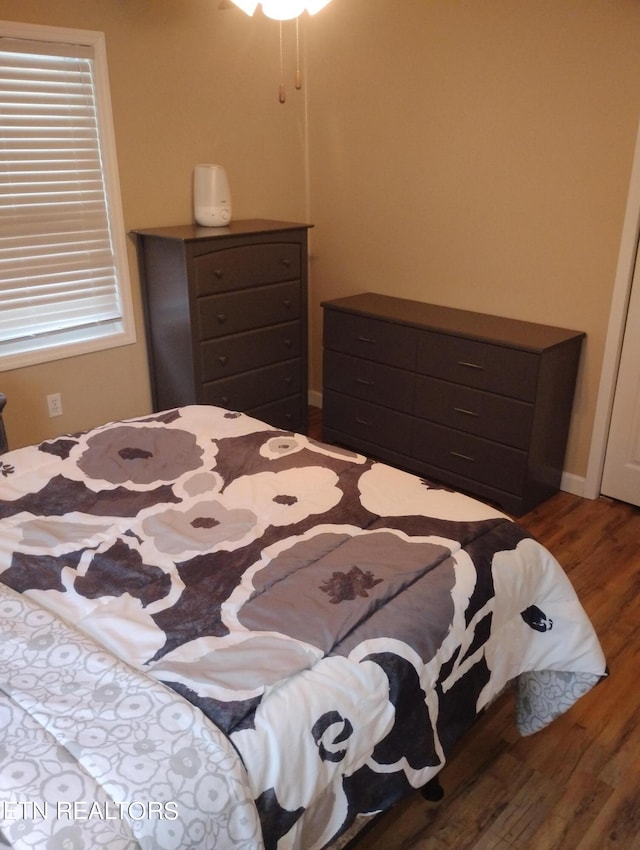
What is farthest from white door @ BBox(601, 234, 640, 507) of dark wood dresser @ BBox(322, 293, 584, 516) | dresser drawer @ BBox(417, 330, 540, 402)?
dresser drawer @ BBox(417, 330, 540, 402)

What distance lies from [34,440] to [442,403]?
76.2 inches

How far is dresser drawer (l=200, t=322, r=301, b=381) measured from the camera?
11.2 feet

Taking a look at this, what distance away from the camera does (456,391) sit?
127 inches

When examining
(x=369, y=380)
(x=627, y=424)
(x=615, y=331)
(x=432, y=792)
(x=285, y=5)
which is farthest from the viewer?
(x=369, y=380)

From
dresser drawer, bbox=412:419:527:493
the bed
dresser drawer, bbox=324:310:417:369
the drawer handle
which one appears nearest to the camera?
the bed

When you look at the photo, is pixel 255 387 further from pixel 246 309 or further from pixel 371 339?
pixel 371 339

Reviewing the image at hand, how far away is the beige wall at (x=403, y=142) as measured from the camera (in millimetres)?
2926

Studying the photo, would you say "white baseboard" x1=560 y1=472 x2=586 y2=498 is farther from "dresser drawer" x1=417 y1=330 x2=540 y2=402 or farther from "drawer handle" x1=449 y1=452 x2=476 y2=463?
"dresser drawer" x1=417 y1=330 x2=540 y2=402

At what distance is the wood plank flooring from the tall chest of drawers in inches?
78.8

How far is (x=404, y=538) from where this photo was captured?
1719 millimetres

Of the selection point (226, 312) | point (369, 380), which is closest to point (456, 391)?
point (369, 380)

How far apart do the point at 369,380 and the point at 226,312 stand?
2.61 ft

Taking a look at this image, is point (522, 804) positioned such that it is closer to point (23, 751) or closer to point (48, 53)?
point (23, 751)

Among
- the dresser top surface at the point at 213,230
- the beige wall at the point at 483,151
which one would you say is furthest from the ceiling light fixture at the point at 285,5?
the beige wall at the point at 483,151
